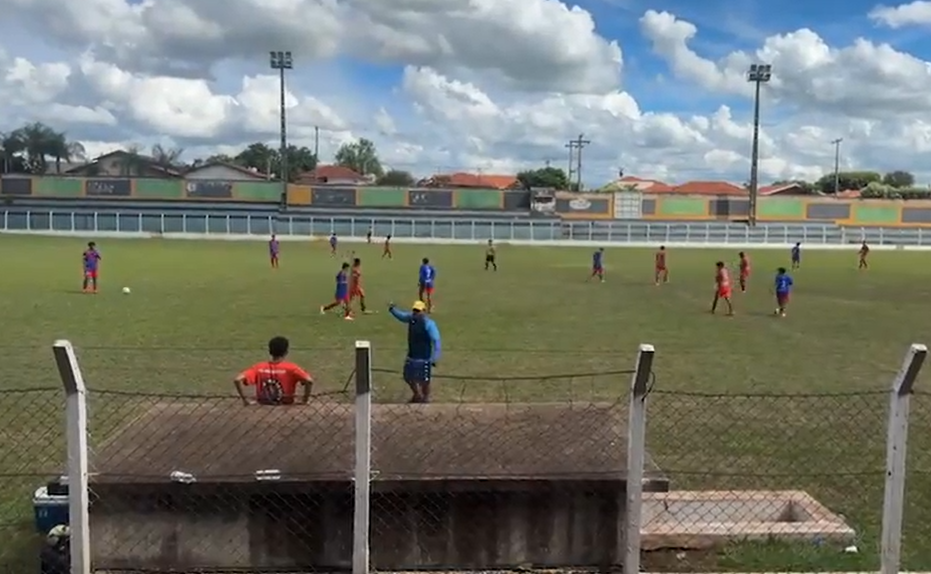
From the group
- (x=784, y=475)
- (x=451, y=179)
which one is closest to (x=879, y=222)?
(x=451, y=179)

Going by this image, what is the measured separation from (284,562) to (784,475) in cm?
469

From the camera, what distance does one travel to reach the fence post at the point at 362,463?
452cm

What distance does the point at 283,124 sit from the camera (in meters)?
69.3

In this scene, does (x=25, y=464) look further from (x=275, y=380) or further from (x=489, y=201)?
(x=489, y=201)

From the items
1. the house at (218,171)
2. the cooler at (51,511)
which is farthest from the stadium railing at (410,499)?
the house at (218,171)

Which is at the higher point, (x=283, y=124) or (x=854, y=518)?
(x=283, y=124)

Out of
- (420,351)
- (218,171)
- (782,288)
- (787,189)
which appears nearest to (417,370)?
(420,351)

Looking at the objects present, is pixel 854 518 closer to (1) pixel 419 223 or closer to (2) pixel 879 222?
(1) pixel 419 223

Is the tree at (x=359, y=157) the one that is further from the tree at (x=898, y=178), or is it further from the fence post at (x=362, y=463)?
the fence post at (x=362, y=463)

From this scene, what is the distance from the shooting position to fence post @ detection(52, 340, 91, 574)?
4.41 meters

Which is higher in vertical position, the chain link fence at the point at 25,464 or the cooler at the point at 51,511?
the cooler at the point at 51,511

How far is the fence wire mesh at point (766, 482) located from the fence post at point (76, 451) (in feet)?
10.7

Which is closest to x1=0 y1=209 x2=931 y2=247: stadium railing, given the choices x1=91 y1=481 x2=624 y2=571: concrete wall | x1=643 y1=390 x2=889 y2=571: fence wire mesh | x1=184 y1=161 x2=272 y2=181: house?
x1=184 y1=161 x2=272 y2=181: house

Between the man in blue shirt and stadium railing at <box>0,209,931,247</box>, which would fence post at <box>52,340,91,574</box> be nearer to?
the man in blue shirt
